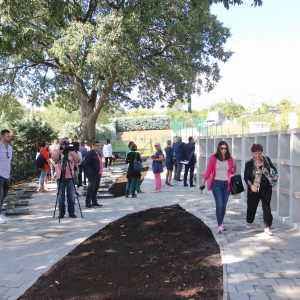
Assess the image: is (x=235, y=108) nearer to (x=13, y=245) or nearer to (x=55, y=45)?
(x=55, y=45)

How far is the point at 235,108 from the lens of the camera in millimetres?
90250

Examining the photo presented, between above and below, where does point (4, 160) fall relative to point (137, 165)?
above

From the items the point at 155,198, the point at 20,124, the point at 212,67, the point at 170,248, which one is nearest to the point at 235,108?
the point at 212,67

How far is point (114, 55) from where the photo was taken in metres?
20.7

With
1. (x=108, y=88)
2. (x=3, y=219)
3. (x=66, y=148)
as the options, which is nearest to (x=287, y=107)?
(x=66, y=148)

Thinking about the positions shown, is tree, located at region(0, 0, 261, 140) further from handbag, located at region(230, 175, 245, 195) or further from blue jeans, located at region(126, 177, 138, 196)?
handbag, located at region(230, 175, 245, 195)

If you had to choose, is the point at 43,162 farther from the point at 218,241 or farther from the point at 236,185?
the point at 218,241

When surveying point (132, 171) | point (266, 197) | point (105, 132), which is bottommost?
point (266, 197)

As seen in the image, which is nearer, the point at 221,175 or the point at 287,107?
the point at 221,175

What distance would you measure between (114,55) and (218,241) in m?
14.7

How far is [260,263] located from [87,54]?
690 inches

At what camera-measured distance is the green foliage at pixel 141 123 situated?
61.8 meters

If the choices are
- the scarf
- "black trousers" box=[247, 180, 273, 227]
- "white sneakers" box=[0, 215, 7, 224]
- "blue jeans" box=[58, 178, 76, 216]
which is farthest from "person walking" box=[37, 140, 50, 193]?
the scarf

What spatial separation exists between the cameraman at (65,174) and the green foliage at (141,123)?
50.1m
